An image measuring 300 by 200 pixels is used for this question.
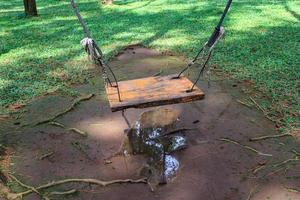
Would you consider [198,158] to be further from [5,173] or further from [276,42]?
[276,42]

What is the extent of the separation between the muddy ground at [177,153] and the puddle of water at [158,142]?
0.26 feet

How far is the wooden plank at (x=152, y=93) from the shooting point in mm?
3713

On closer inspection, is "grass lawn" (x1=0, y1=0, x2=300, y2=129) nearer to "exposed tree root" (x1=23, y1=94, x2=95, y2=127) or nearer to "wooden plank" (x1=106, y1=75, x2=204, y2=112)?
"exposed tree root" (x1=23, y1=94, x2=95, y2=127)

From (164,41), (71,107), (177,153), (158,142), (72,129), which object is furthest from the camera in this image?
(164,41)

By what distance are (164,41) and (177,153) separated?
4.34 meters

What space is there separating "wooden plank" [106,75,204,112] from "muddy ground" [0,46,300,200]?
0.57 metres

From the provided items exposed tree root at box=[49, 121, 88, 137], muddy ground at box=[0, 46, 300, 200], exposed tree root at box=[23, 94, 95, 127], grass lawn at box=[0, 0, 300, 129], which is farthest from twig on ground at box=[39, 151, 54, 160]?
grass lawn at box=[0, 0, 300, 129]

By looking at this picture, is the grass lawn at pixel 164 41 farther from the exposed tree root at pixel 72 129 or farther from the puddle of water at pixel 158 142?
the puddle of water at pixel 158 142

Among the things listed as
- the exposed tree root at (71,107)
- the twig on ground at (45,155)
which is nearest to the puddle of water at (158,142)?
the twig on ground at (45,155)

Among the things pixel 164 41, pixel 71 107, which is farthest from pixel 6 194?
pixel 164 41

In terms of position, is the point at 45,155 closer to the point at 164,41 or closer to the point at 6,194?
the point at 6,194

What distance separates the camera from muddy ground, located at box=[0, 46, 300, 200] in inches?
138

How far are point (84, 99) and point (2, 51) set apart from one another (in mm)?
3247

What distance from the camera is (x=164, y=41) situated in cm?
810
